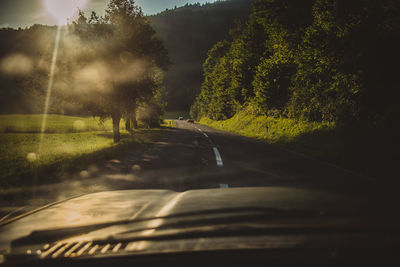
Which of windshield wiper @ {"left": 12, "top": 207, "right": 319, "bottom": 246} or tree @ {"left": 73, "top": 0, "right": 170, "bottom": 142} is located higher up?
tree @ {"left": 73, "top": 0, "right": 170, "bottom": 142}

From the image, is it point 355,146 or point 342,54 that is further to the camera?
point 342,54

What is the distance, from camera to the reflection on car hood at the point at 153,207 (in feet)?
5.51

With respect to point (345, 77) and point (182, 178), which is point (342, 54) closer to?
point (345, 77)

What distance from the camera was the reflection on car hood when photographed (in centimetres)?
168

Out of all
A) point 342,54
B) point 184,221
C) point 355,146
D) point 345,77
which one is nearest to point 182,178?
point 184,221

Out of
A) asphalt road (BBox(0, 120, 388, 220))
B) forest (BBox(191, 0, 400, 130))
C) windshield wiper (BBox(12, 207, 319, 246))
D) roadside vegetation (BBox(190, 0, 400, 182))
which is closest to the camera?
windshield wiper (BBox(12, 207, 319, 246))

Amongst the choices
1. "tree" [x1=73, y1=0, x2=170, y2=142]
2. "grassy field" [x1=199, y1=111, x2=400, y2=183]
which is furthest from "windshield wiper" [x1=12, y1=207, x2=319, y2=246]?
"tree" [x1=73, y1=0, x2=170, y2=142]

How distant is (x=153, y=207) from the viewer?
6.97 feet

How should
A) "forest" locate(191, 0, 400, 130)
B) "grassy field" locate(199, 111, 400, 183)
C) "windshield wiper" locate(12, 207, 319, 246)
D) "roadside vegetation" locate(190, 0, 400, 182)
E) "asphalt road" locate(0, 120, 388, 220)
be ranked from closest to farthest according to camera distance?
"windshield wiper" locate(12, 207, 319, 246)
"asphalt road" locate(0, 120, 388, 220)
"grassy field" locate(199, 111, 400, 183)
"roadside vegetation" locate(190, 0, 400, 182)
"forest" locate(191, 0, 400, 130)

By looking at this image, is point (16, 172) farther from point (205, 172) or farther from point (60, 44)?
point (60, 44)

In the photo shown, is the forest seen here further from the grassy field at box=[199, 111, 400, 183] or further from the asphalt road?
the asphalt road

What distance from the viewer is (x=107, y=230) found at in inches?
60.7

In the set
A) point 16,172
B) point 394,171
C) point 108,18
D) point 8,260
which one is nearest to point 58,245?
point 8,260

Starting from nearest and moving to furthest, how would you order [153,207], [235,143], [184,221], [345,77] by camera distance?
[184,221], [153,207], [345,77], [235,143]
